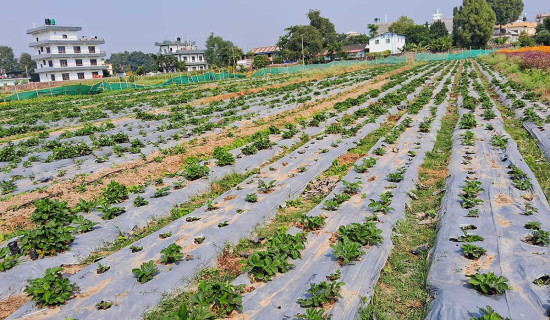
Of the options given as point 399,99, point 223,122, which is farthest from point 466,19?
point 223,122

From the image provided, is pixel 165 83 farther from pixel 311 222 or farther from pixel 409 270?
pixel 409 270

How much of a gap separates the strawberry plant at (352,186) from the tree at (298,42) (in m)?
63.8

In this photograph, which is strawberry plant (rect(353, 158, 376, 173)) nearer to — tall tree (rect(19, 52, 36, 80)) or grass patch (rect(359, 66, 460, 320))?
grass patch (rect(359, 66, 460, 320))

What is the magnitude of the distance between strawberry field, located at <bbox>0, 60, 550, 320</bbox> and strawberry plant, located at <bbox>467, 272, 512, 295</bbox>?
0.02 m

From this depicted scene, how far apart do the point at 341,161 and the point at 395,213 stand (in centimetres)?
355

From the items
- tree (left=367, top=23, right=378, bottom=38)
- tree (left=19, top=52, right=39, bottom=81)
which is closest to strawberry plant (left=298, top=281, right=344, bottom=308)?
tree (left=367, top=23, right=378, bottom=38)

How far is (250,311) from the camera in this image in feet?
12.9

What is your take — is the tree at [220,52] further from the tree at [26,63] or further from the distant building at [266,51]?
the tree at [26,63]

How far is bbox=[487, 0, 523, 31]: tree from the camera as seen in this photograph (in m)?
108

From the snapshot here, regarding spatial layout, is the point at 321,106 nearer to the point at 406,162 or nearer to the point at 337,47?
the point at 406,162

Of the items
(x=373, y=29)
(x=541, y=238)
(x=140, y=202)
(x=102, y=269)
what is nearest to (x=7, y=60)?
(x=373, y=29)

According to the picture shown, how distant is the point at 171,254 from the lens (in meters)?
4.85

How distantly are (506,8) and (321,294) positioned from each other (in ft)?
434

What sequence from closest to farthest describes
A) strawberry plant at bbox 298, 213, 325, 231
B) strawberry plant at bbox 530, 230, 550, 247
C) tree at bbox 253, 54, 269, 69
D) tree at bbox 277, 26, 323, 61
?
strawberry plant at bbox 530, 230, 550, 247
strawberry plant at bbox 298, 213, 325, 231
tree at bbox 253, 54, 269, 69
tree at bbox 277, 26, 323, 61
